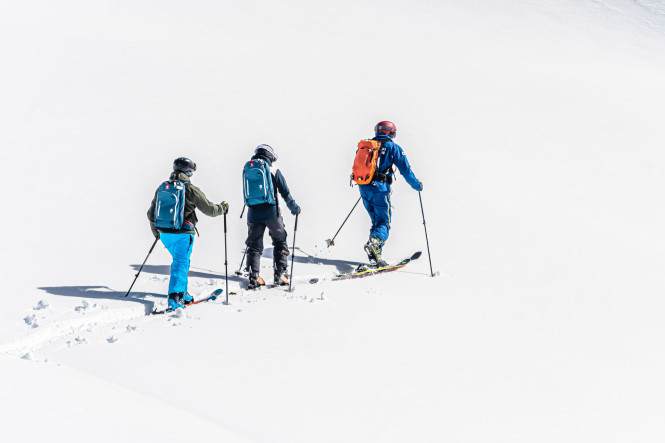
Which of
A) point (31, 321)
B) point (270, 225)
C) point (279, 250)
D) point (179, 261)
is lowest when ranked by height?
point (31, 321)

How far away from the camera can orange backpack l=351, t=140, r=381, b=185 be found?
29.4 ft

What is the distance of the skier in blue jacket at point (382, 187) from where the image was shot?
8945 mm

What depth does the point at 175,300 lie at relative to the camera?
280 inches

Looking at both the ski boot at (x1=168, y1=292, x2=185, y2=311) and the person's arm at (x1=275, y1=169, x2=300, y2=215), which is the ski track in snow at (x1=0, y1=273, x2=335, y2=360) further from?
the person's arm at (x1=275, y1=169, x2=300, y2=215)

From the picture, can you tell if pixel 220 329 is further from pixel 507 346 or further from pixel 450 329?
pixel 507 346

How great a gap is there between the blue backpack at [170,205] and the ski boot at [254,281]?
133cm

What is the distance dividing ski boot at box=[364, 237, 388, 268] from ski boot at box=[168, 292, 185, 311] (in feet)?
9.52

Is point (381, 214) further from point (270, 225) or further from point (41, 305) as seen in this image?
point (41, 305)

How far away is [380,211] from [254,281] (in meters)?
2.28

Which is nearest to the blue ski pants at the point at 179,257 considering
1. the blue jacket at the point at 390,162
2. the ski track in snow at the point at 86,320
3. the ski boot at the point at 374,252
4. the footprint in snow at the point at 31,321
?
the ski track in snow at the point at 86,320

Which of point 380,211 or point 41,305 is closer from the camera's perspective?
point 41,305

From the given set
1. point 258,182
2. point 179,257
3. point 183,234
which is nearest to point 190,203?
point 183,234

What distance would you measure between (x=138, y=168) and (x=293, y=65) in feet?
34.4

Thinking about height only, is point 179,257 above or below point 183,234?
below
